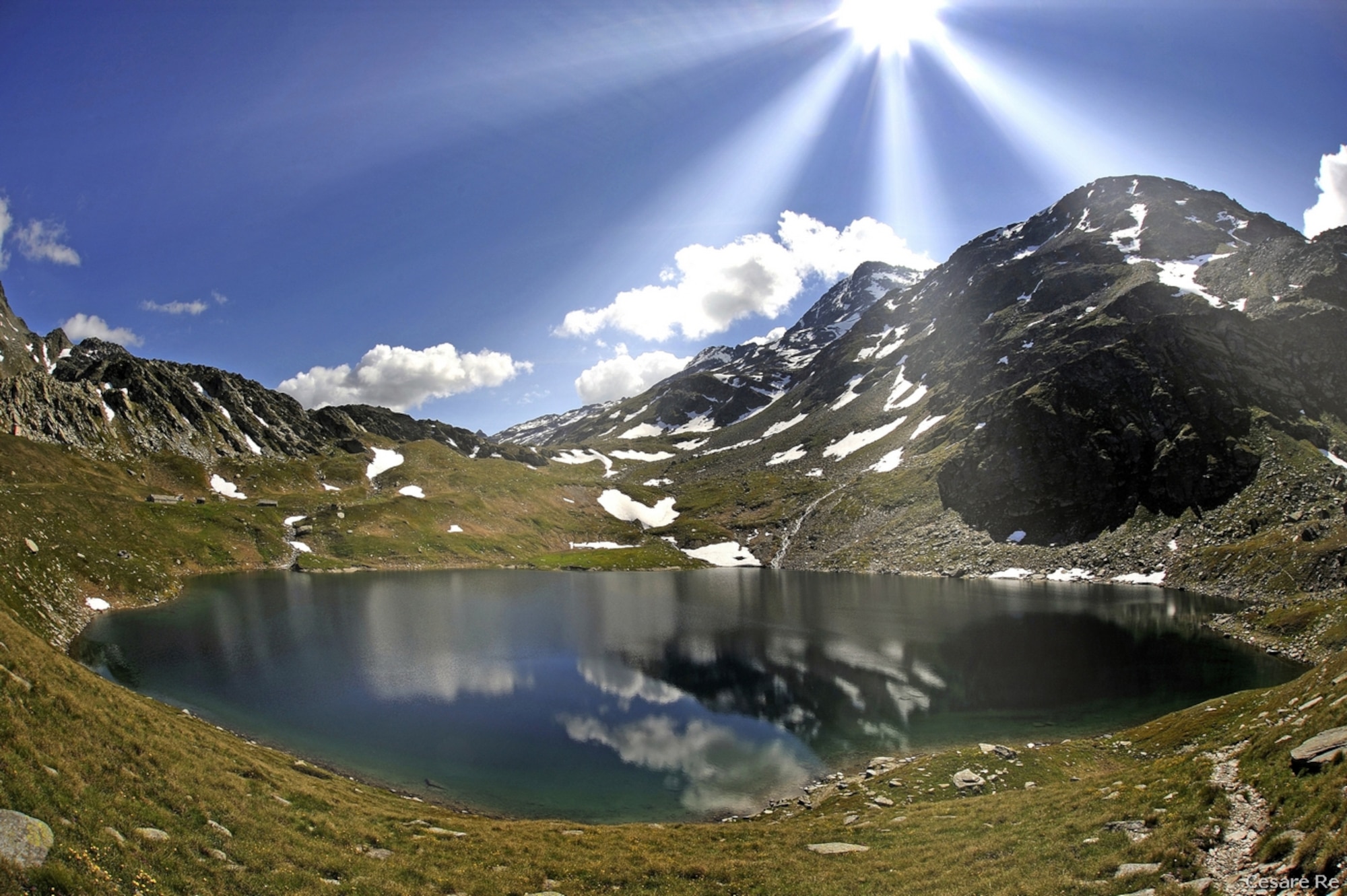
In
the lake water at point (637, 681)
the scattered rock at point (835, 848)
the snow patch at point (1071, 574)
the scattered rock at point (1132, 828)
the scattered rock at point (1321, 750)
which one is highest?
the scattered rock at point (1321, 750)

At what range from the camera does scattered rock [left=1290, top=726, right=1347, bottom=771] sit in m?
12.8

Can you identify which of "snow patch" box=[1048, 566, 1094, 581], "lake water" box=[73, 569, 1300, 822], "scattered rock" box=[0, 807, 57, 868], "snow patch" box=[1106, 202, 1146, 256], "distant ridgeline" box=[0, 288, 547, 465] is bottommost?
"snow patch" box=[1048, 566, 1094, 581]

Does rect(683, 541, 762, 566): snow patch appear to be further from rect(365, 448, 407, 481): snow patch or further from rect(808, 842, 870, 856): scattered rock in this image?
rect(808, 842, 870, 856): scattered rock

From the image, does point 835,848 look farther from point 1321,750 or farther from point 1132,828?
point 1321,750

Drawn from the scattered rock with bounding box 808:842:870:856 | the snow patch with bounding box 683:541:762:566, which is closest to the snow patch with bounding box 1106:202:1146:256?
the snow patch with bounding box 683:541:762:566

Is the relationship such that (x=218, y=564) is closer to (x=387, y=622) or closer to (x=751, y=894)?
(x=387, y=622)

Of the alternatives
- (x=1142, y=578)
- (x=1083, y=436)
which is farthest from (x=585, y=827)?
(x=1083, y=436)

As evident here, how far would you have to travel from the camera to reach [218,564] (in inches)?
3187

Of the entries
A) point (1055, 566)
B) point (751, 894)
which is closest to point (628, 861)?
point (751, 894)

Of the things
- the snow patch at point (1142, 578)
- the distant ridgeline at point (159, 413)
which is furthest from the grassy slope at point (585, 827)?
the distant ridgeline at point (159, 413)

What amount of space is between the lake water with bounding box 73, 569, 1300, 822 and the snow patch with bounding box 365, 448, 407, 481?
78964 mm

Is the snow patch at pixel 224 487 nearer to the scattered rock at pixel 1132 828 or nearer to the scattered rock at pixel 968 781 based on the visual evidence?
the scattered rock at pixel 968 781

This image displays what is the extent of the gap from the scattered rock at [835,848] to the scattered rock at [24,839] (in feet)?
59.4

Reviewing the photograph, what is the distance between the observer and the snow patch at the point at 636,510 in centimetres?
15738
